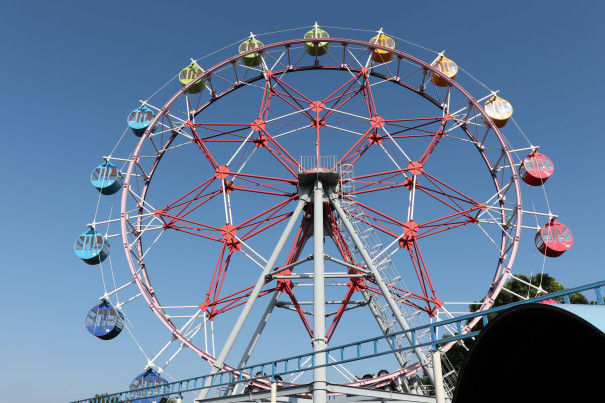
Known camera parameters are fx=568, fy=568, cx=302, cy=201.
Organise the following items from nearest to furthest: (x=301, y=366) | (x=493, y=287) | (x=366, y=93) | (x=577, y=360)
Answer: (x=577, y=360)
(x=301, y=366)
(x=493, y=287)
(x=366, y=93)

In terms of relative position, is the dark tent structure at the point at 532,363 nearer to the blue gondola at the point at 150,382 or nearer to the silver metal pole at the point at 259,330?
the silver metal pole at the point at 259,330

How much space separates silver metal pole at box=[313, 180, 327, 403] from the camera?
18.6 m

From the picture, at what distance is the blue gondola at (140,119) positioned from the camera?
2814 centimetres

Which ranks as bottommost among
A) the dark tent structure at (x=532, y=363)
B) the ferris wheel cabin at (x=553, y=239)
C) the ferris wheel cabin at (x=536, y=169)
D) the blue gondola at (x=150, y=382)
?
the dark tent structure at (x=532, y=363)

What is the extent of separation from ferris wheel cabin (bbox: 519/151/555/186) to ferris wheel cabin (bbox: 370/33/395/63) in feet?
27.5

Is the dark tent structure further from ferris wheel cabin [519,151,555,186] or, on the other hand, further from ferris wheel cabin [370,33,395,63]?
ferris wheel cabin [370,33,395,63]

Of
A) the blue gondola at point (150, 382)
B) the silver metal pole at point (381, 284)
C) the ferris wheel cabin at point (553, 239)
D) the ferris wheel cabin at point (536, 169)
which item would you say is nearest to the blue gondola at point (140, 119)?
the silver metal pole at point (381, 284)

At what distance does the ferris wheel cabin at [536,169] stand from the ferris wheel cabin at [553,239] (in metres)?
2.02

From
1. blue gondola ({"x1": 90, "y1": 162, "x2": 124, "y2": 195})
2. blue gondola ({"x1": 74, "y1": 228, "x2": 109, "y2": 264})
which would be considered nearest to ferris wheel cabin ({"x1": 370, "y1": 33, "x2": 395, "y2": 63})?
blue gondola ({"x1": 90, "y1": 162, "x2": 124, "y2": 195})

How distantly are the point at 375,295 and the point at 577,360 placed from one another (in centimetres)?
1410

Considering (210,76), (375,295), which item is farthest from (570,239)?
(210,76)

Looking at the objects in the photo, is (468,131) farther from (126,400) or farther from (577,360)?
(126,400)

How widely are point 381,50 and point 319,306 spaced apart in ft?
46.0

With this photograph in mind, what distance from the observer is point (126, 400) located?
26.1 metres
